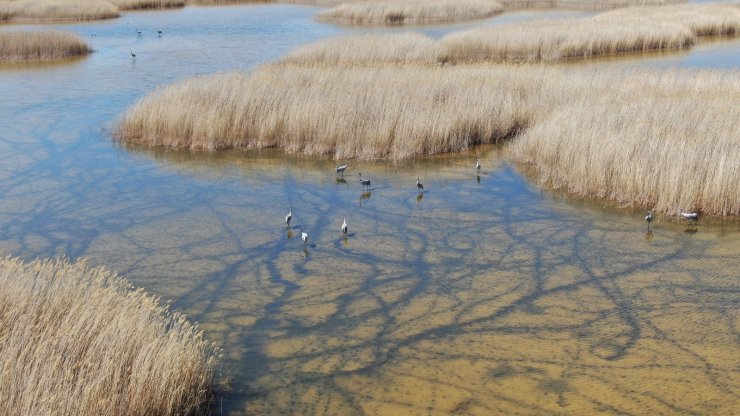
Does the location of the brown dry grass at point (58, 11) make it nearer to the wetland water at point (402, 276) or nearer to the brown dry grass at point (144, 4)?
the brown dry grass at point (144, 4)

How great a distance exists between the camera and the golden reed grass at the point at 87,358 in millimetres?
5113

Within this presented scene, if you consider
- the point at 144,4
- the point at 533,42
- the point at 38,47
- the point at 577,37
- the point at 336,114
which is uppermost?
the point at 144,4

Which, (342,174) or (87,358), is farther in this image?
(342,174)

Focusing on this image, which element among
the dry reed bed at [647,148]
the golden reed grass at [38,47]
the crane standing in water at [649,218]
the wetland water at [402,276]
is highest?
the golden reed grass at [38,47]

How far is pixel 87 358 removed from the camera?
550 cm

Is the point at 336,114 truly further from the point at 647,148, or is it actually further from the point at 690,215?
the point at 690,215

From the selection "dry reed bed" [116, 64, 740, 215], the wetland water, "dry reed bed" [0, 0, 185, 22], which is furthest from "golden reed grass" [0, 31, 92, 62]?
"dry reed bed" [0, 0, 185, 22]

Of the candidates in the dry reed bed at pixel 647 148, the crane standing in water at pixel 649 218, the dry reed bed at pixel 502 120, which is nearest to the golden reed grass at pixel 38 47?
the dry reed bed at pixel 502 120

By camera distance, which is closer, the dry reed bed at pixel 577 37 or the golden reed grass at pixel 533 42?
the golden reed grass at pixel 533 42

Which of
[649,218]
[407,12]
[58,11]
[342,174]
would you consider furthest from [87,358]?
[58,11]

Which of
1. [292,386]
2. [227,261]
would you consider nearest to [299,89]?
[227,261]

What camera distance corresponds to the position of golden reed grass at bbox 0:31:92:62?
2945 centimetres

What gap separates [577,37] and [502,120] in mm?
13292

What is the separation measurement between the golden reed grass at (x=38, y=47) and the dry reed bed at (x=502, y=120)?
47.8 feet
